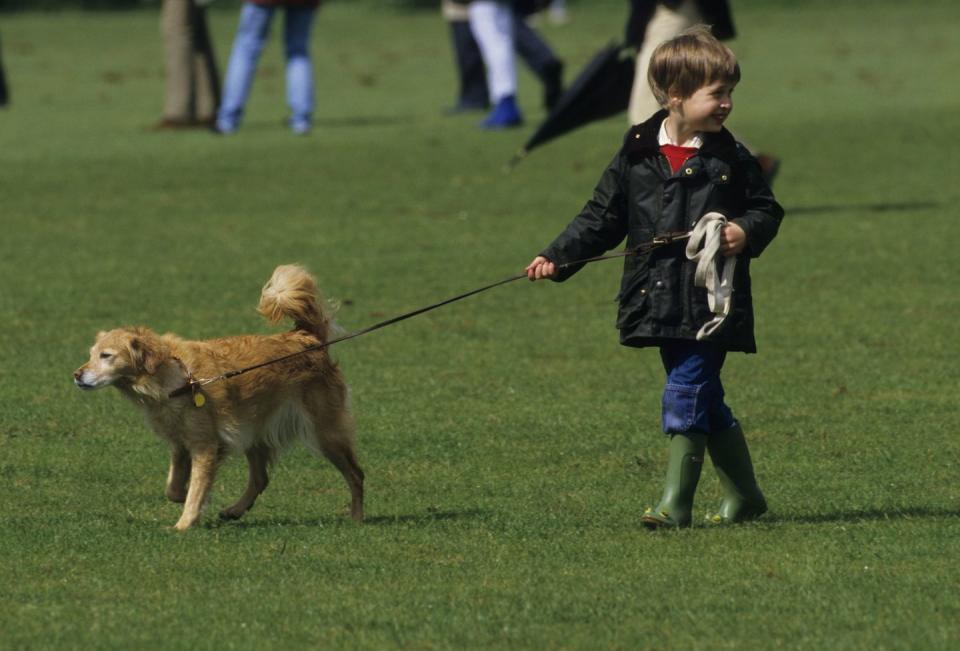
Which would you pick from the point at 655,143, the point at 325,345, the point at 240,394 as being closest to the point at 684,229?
the point at 655,143

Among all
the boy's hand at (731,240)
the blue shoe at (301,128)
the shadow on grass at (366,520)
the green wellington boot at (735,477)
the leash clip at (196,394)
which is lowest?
the blue shoe at (301,128)

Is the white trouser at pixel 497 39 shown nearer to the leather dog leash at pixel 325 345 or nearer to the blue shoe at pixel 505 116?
the blue shoe at pixel 505 116

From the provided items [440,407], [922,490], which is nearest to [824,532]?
[922,490]

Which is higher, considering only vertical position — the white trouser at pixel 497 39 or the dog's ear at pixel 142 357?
the dog's ear at pixel 142 357

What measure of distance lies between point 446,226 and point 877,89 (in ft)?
35.4

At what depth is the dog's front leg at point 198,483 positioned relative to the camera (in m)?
6.41

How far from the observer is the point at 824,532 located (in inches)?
244

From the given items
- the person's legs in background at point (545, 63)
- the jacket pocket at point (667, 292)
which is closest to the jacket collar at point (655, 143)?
the jacket pocket at point (667, 292)

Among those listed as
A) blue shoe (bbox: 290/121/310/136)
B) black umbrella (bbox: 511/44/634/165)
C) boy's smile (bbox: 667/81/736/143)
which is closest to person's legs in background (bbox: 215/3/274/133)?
blue shoe (bbox: 290/121/310/136)

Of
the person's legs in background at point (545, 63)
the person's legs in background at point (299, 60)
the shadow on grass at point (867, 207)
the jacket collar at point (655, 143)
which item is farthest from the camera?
the person's legs in background at point (545, 63)

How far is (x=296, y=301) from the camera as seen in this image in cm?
674

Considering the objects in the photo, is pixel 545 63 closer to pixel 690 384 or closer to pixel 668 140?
pixel 668 140

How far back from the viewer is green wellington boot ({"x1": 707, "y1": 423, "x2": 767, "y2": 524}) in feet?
21.0

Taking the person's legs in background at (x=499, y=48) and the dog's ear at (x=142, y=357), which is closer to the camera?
the dog's ear at (x=142, y=357)
